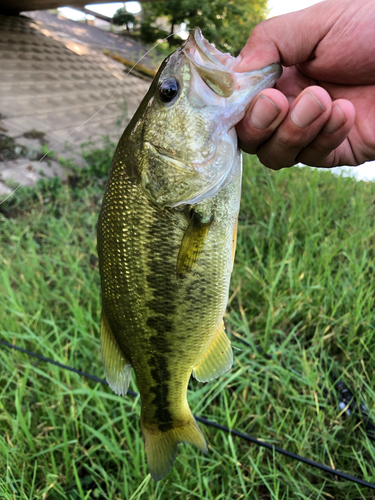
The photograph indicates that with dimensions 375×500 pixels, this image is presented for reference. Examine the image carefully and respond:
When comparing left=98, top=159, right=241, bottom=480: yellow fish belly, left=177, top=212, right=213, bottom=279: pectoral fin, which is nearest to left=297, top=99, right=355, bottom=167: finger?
left=98, top=159, right=241, bottom=480: yellow fish belly

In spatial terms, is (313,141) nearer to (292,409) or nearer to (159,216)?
(159,216)

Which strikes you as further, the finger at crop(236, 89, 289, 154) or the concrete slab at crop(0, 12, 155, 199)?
the concrete slab at crop(0, 12, 155, 199)

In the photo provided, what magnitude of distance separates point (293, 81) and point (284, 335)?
5.06 feet

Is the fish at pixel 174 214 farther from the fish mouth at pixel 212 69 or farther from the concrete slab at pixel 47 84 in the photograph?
the concrete slab at pixel 47 84

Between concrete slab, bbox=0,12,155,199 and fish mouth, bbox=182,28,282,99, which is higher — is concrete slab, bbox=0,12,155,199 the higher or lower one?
the lower one

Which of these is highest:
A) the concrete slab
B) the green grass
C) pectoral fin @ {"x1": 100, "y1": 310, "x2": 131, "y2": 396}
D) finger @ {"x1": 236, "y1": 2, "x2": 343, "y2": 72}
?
finger @ {"x1": 236, "y1": 2, "x2": 343, "y2": 72}

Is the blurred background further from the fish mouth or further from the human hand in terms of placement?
the human hand

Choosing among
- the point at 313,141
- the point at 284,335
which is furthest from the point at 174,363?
the point at 284,335

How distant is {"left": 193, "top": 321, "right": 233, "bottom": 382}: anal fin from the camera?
4.30 ft

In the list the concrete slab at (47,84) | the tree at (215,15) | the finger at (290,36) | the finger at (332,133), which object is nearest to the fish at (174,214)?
the finger at (290,36)

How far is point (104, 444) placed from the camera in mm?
1744

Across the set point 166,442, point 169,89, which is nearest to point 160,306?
point 166,442

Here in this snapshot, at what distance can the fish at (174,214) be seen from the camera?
107 centimetres

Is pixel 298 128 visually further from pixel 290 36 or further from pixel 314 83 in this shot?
pixel 314 83
